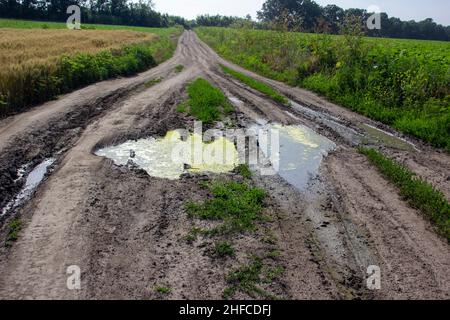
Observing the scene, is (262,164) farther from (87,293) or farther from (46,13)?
(46,13)

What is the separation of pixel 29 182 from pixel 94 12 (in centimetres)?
9647

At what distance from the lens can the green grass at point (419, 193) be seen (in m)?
6.58

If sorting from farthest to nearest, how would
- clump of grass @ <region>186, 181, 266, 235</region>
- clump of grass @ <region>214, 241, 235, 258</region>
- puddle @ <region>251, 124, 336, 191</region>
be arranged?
puddle @ <region>251, 124, 336, 191</region> < clump of grass @ <region>186, 181, 266, 235</region> < clump of grass @ <region>214, 241, 235, 258</region>

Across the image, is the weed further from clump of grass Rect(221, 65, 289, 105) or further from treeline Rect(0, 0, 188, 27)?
treeline Rect(0, 0, 188, 27)

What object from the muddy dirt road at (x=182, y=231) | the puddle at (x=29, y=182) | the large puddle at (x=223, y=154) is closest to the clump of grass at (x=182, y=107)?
the large puddle at (x=223, y=154)

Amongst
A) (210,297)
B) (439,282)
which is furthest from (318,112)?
(210,297)

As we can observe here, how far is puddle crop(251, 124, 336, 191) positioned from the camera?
841 cm

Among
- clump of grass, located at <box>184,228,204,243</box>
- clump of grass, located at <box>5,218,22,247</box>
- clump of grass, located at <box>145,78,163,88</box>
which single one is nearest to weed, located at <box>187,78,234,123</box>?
clump of grass, located at <box>145,78,163,88</box>

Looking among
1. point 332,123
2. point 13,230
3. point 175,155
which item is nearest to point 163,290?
point 13,230

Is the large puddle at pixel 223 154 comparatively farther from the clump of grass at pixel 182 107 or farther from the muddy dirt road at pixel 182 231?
the clump of grass at pixel 182 107

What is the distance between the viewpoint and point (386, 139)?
11180mm

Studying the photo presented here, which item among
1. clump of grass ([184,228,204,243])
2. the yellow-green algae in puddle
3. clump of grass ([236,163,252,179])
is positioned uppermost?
the yellow-green algae in puddle

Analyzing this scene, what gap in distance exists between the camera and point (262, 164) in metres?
8.88

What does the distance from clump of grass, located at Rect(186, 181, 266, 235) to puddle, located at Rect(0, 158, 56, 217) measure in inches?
118
